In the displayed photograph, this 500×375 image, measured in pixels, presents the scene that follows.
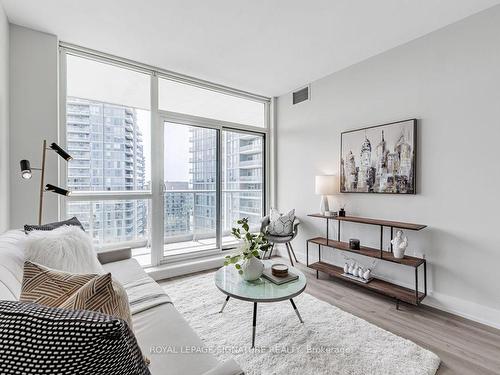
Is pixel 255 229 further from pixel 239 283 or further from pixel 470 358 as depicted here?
pixel 470 358

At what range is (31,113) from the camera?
249cm

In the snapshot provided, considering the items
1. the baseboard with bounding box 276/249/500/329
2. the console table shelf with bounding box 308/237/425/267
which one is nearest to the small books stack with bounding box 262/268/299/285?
the console table shelf with bounding box 308/237/425/267

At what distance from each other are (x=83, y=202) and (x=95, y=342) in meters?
3.00

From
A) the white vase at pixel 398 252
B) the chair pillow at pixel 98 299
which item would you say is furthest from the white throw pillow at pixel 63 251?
the white vase at pixel 398 252

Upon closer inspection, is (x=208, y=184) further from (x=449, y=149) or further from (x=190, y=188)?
Result: (x=449, y=149)

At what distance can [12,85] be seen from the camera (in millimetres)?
2404

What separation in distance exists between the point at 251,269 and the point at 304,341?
0.66 meters

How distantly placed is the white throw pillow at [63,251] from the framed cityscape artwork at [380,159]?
284 centimetres

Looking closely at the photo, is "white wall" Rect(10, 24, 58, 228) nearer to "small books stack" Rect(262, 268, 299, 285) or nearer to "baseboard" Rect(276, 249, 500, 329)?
"small books stack" Rect(262, 268, 299, 285)

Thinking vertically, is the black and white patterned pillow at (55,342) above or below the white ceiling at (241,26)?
below

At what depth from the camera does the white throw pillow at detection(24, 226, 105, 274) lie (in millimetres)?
1338

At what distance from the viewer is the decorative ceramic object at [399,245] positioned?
2.50 meters

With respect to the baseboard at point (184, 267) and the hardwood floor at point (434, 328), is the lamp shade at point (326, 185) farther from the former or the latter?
the baseboard at point (184, 267)

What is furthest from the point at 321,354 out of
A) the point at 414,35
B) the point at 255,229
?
the point at 414,35
